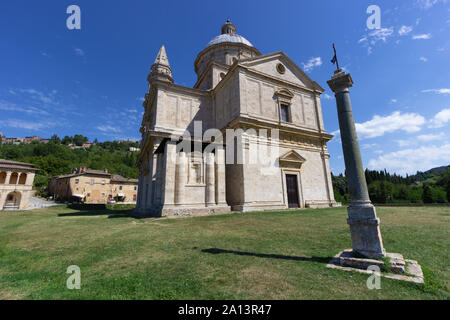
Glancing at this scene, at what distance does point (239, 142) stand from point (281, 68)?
431 inches

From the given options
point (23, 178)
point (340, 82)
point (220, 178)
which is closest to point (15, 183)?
point (23, 178)

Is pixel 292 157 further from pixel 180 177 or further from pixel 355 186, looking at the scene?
pixel 355 186

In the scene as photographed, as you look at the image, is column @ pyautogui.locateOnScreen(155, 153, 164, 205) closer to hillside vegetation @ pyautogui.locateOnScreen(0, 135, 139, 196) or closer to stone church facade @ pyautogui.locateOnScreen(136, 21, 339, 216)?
stone church facade @ pyautogui.locateOnScreen(136, 21, 339, 216)

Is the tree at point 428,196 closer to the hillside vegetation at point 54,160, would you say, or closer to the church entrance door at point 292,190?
the church entrance door at point 292,190

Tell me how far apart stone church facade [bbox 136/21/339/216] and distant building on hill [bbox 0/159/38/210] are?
1144 inches

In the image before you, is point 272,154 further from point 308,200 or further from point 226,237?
point 226,237

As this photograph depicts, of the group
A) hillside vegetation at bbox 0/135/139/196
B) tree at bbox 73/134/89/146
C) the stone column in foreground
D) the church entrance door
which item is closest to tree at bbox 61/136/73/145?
tree at bbox 73/134/89/146

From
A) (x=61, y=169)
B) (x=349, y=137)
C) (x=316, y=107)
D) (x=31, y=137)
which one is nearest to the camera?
(x=349, y=137)

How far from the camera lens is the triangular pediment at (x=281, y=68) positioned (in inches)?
766
